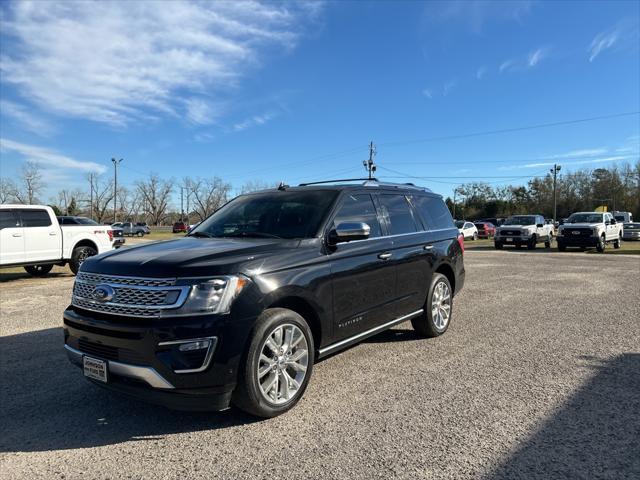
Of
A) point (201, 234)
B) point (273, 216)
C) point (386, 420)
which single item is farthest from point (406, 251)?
point (201, 234)

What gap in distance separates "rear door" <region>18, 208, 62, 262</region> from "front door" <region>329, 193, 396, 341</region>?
10395 mm

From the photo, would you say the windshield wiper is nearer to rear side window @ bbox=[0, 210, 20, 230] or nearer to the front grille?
the front grille

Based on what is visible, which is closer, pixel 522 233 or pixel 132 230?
pixel 522 233

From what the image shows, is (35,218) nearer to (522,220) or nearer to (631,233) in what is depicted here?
(522,220)

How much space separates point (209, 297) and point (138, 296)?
0.51 meters

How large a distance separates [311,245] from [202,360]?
1.38 meters

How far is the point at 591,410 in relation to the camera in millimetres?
3576

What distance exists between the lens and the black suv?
3074 mm

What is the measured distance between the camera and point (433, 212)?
6.17m

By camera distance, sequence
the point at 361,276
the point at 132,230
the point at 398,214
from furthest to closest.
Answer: the point at 132,230 < the point at 398,214 < the point at 361,276

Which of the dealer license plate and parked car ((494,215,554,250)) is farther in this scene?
parked car ((494,215,554,250))

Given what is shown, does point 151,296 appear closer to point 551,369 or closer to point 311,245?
point 311,245

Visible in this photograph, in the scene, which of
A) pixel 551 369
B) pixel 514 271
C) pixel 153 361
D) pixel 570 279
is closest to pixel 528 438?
pixel 551 369

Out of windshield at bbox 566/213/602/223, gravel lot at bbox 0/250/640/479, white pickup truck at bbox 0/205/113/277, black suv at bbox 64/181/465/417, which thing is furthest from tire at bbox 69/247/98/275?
windshield at bbox 566/213/602/223
